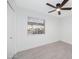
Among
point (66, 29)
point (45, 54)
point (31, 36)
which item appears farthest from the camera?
point (66, 29)

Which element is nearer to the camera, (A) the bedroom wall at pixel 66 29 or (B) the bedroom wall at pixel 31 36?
(B) the bedroom wall at pixel 31 36

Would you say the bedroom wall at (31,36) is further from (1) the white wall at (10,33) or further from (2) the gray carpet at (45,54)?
(1) the white wall at (10,33)

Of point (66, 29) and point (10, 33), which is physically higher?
point (66, 29)

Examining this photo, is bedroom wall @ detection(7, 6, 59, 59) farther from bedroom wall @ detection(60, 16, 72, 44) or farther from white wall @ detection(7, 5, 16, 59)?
bedroom wall @ detection(60, 16, 72, 44)

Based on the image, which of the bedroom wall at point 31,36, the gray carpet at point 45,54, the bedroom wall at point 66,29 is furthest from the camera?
the bedroom wall at point 66,29

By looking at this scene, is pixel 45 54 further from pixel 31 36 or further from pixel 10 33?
pixel 10 33

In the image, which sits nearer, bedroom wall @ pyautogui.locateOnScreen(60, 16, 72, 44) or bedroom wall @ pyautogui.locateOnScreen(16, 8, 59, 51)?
bedroom wall @ pyautogui.locateOnScreen(16, 8, 59, 51)

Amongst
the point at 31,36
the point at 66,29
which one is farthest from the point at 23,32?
the point at 66,29

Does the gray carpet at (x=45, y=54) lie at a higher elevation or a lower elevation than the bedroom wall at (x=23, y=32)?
lower

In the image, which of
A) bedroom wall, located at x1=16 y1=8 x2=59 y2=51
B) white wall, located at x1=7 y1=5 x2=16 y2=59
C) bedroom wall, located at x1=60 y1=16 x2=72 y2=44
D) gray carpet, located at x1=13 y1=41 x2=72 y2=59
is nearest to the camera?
white wall, located at x1=7 y1=5 x2=16 y2=59

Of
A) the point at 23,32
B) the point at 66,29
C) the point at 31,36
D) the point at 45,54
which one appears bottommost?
the point at 45,54

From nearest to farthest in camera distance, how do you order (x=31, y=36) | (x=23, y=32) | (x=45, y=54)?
(x=45, y=54) → (x=23, y=32) → (x=31, y=36)

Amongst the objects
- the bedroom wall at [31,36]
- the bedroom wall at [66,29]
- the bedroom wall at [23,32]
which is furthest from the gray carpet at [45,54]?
the bedroom wall at [66,29]

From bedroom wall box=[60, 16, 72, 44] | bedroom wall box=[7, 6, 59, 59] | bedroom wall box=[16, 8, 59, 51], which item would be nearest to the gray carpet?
bedroom wall box=[7, 6, 59, 59]
